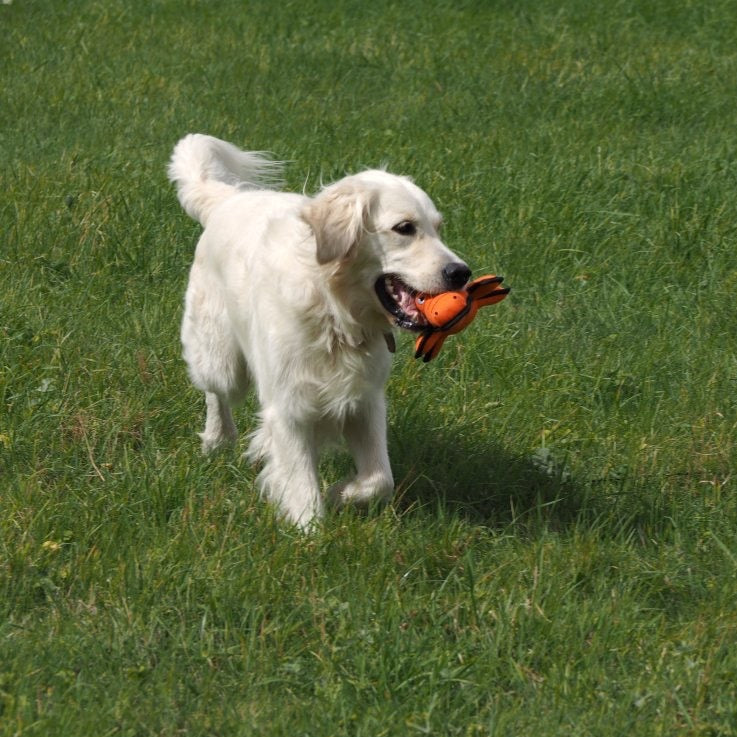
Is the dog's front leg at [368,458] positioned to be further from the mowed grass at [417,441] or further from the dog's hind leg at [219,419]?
the dog's hind leg at [219,419]

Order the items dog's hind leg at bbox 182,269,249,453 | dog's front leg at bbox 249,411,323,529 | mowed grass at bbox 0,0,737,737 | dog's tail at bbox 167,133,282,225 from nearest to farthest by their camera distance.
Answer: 1. mowed grass at bbox 0,0,737,737
2. dog's front leg at bbox 249,411,323,529
3. dog's hind leg at bbox 182,269,249,453
4. dog's tail at bbox 167,133,282,225

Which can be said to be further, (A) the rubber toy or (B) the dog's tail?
(B) the dog's tail

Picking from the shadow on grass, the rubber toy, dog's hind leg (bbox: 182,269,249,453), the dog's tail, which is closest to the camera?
the rubber toy

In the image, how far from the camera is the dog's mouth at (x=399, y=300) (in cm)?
423

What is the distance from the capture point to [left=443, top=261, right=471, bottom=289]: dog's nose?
4133mm

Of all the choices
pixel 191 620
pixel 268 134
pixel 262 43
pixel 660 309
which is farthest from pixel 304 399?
pixel 262 43

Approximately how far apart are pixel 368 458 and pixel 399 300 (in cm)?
57

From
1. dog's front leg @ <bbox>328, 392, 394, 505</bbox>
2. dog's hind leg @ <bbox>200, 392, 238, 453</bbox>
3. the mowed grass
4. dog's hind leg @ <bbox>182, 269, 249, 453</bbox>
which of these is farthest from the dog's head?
dog's hind leg @ <bbox>200, 392, 238, 453</bbox>

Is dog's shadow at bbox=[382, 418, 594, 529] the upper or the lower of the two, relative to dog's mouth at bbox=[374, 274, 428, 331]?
lower

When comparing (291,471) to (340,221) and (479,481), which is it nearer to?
(479,481)

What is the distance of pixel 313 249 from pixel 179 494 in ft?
2.95

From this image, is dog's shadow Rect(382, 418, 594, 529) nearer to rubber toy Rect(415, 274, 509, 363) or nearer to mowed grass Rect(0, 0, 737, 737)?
mowed grass Rect(0, 0, 737, 737)

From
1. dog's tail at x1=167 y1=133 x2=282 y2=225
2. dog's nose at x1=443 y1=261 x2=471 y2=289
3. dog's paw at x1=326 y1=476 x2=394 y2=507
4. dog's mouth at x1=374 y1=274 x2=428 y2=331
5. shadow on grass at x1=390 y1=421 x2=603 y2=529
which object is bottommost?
shadow on grass at x1=390 y1=421 x2=603 y2=529

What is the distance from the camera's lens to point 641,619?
3.81 metres
